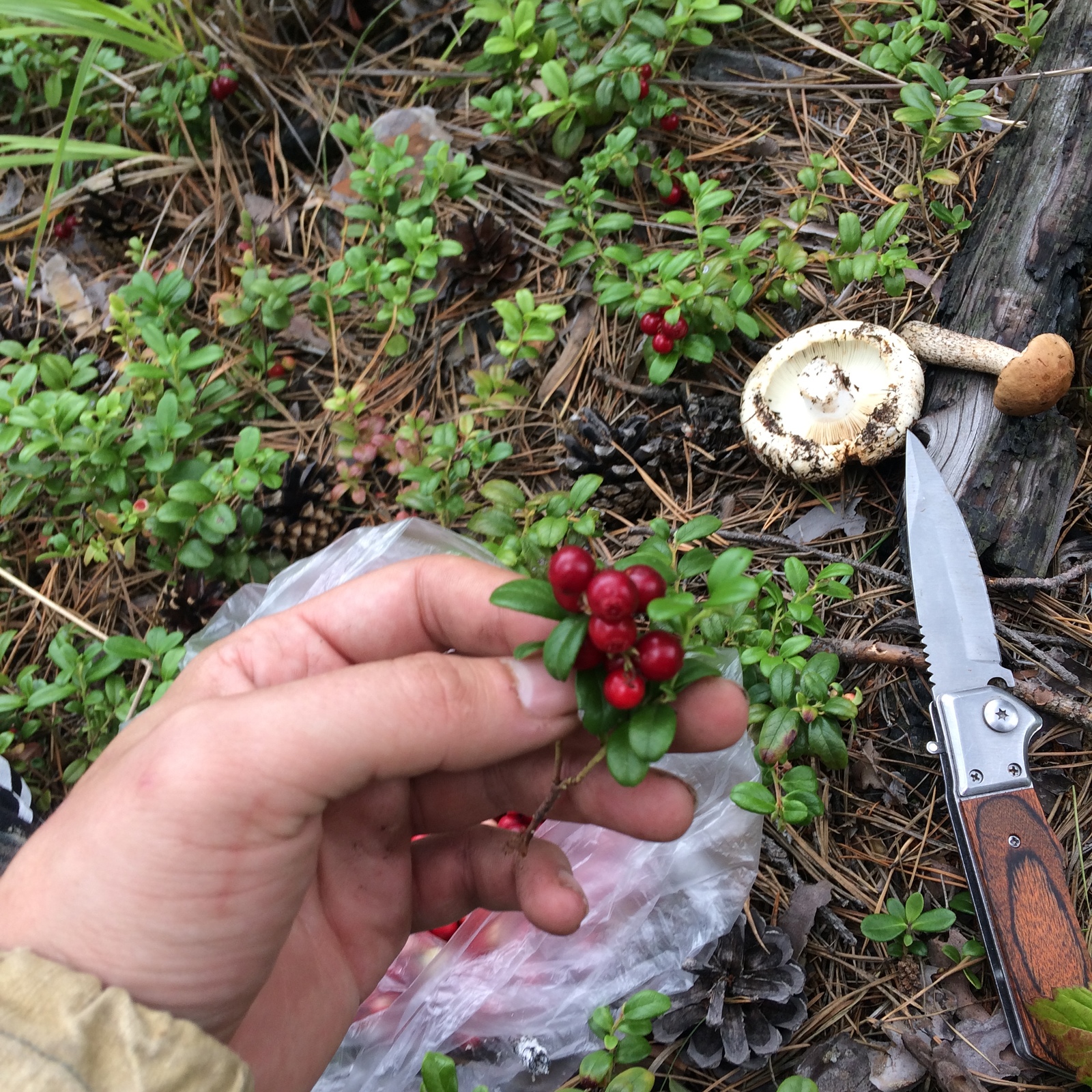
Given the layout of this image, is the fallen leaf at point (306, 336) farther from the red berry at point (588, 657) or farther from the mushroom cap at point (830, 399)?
the red berry at point (588, 657)

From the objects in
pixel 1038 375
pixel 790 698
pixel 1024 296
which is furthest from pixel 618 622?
pixel 1024 296

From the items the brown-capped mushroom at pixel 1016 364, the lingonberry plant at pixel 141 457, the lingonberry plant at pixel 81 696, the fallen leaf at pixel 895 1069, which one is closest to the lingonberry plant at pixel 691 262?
the brown-capped mushroom at pixel 1016 364

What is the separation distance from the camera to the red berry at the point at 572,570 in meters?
1.36

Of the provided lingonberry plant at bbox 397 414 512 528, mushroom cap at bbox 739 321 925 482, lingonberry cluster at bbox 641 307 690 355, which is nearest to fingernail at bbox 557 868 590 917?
lingonberry plant at bbox 397 414 512 528

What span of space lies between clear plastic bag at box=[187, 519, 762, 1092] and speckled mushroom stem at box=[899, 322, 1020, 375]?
1299 mm

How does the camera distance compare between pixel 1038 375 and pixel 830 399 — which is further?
pixel 830 399

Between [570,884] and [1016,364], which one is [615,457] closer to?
[1016,364]

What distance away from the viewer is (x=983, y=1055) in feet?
6.67

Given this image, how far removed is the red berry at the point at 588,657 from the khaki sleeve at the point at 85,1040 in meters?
0.91

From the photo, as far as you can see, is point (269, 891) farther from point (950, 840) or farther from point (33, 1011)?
point (950, 840)

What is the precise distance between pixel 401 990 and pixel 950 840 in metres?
1.64

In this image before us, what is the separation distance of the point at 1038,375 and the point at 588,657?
186cm

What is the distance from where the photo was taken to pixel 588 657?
1438mm

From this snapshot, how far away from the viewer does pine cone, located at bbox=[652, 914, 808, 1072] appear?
2.03 metres
